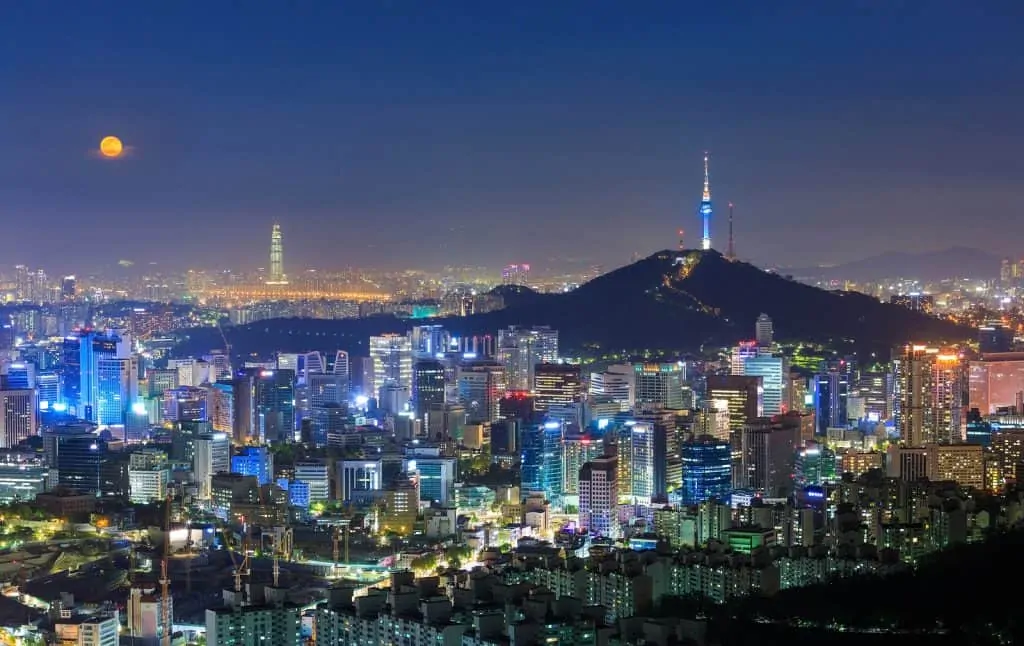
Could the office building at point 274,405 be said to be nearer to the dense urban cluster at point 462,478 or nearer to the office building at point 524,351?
the dense urban cluster at point 462,478

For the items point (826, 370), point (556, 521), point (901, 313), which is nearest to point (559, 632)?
point (556, 521)

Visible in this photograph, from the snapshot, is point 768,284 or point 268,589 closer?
point 268,589

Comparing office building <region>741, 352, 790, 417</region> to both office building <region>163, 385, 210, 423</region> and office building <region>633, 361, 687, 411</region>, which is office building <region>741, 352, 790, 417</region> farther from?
office building <region>163, 385, 210, 423</region>

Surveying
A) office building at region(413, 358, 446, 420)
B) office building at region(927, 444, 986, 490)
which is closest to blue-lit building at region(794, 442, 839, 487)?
office building at region(927, 444, 986, 490)

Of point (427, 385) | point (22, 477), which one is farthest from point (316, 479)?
point (427, 385)

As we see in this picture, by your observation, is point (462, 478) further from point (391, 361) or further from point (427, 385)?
point (391, 361)

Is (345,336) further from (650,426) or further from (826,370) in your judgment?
(650,426)
